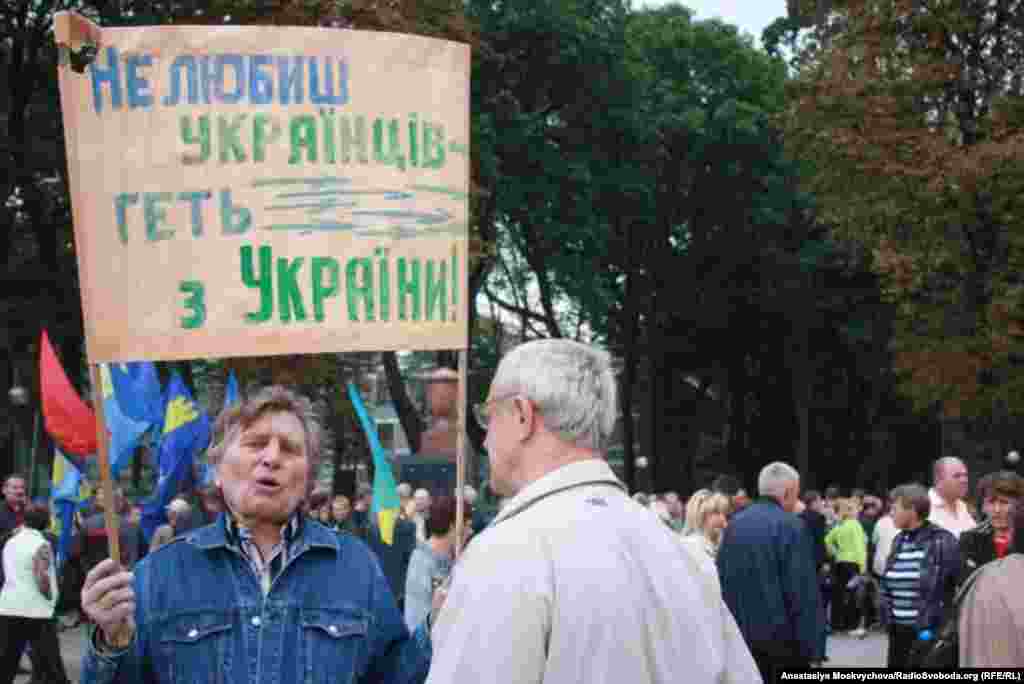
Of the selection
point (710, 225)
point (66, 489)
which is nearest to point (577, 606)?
point (66, 489)

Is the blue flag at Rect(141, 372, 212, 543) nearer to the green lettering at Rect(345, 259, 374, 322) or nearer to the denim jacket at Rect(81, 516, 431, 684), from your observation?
the green lettering at Rect(345, 259, 374, 322)

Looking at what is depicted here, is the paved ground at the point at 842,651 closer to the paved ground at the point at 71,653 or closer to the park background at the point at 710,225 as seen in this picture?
the paved ground at the point at 71,653

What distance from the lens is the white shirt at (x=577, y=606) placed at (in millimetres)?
3475

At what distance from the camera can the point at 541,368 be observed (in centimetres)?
389

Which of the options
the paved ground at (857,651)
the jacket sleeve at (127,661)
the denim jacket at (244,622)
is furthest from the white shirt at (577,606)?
the paved ground at (857,651)

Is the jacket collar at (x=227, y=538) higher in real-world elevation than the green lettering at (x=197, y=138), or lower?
lower

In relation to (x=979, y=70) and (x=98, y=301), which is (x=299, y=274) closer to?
(x=98, y=301)

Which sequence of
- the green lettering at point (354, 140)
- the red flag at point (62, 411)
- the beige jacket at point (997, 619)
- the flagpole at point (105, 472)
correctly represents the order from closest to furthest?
the flagpole at point (105, 472) < the green lettering at point (354, 140) < the beige jacket at point (997, 619) < the red flag at point (62, 411)

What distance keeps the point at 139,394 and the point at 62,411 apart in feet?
5.27

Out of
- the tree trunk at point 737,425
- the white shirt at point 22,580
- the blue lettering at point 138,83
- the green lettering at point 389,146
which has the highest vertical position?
the blue lettering at point 138,83

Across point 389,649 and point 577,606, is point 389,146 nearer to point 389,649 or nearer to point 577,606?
point 389,649

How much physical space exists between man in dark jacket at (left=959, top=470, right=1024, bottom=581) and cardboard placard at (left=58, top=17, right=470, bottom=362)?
4.58m

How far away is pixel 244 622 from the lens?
425 centimetres

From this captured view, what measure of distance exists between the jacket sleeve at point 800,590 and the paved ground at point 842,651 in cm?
677
